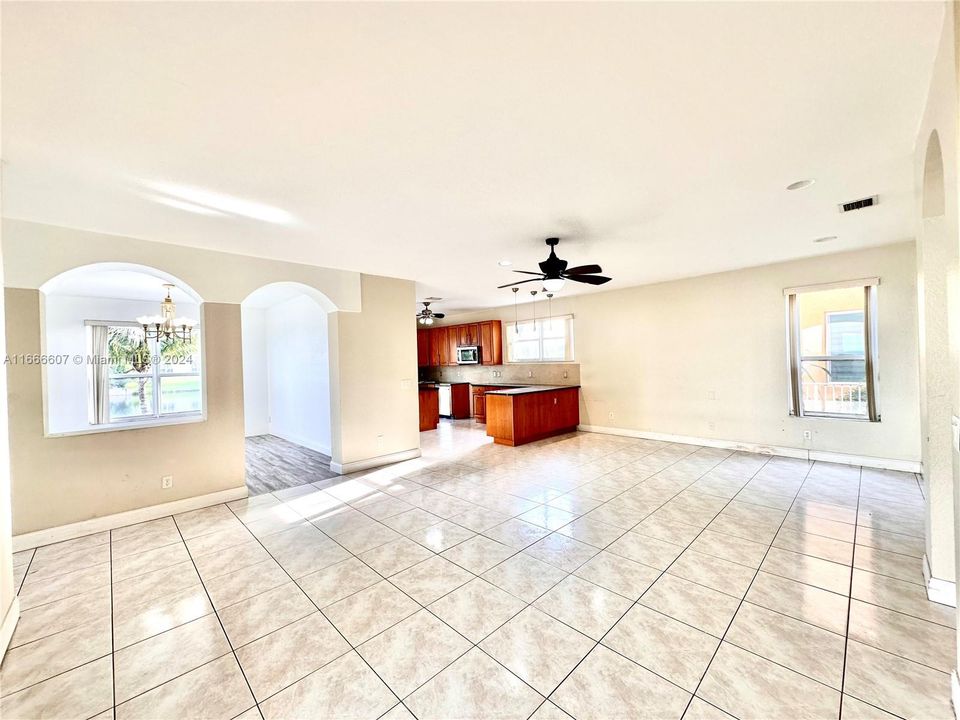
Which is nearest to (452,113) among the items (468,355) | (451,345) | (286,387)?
(286,387)

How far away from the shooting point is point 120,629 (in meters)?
2.15

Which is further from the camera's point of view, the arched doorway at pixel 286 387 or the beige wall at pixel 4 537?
the arched doorway at pixel 286 387

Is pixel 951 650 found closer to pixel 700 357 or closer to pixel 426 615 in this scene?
pixel 426 615

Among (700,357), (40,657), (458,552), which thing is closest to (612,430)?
(700,357)

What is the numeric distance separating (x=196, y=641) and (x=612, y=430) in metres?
6.42

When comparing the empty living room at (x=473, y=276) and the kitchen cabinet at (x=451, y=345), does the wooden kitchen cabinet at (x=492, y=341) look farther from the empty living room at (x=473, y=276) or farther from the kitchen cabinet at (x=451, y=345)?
the empty living room at (x=473, y=276)

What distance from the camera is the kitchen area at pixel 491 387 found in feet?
21.8

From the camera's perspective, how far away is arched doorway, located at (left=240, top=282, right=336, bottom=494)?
17.4 ft

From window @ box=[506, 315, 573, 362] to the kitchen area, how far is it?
0.16m

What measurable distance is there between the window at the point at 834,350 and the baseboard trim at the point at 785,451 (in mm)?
491

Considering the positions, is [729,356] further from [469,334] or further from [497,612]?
[469,334]

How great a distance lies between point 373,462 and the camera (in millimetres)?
5301

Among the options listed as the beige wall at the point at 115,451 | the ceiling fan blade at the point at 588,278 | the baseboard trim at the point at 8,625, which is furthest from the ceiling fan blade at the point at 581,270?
the baseboard trim at the point at 8,625

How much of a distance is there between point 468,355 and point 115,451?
266 inches
